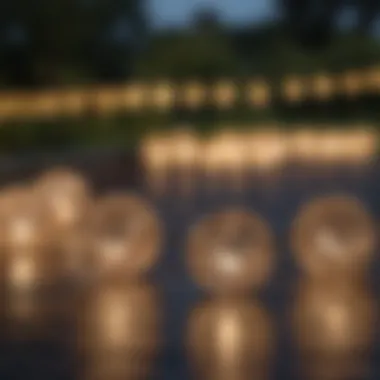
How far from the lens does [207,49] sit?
2.54 m

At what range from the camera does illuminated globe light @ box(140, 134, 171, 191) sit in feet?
9.29

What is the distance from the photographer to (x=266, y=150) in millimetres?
3004

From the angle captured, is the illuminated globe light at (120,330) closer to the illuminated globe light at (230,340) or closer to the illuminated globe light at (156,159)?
the illuminated globe light at (230,340)

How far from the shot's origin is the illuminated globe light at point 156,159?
111 inches

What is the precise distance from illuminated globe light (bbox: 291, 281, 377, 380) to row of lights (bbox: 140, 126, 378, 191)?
1.19 metres

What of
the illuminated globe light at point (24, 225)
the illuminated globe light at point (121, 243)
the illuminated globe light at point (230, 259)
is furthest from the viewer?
the illuminated globe light at point (24, 225)

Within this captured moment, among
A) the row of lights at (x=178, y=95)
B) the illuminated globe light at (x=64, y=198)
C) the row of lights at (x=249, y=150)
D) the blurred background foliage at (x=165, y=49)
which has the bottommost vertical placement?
the illuminated globe light at (x=64, y=198)

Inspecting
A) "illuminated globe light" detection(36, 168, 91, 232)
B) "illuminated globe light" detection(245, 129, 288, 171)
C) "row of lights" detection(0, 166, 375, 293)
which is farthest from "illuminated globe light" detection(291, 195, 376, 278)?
"illuminated globe light" detection(245, 129, 288, 171)

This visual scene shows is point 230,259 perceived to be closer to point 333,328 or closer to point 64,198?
point 333,328

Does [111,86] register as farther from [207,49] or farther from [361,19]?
[361,19]

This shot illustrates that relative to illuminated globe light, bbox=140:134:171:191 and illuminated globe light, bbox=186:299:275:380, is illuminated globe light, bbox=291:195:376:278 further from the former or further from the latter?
illuminated globe light, bbox=140:134:171:191

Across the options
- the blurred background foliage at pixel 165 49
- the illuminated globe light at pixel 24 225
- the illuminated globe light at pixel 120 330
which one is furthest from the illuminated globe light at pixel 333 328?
the blurred background foliage at pixel 165 49

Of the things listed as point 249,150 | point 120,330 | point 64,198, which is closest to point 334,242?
point 120,330

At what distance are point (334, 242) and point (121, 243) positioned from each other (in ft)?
1.09
